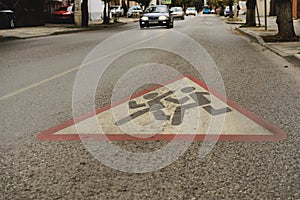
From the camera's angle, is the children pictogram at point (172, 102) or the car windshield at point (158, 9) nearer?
the children pictogram at point (172, 102)

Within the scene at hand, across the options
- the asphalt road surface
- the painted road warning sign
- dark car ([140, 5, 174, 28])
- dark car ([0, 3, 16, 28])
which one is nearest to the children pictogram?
the painted road warning sign

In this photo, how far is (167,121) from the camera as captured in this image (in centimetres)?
486

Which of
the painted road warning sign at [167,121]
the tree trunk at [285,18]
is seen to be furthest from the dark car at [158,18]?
the painted road warning sign at [167,121]

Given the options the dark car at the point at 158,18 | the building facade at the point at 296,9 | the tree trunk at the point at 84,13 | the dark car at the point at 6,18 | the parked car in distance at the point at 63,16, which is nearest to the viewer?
the dark car at the point at 6,18

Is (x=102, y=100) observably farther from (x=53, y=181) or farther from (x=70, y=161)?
(x=53, y=181)

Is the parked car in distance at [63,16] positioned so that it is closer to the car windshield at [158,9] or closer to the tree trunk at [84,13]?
the tree trunk at [84,13]

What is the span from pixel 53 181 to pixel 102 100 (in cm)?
297

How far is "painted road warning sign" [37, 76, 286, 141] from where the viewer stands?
172 inches

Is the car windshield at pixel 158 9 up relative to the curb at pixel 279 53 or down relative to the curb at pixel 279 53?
up

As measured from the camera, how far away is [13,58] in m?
12.8

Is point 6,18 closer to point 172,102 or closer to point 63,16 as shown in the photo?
point 63,16

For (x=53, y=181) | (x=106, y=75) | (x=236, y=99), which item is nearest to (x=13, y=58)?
(x=106, y=75)

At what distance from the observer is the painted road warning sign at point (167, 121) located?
4379 millimetres

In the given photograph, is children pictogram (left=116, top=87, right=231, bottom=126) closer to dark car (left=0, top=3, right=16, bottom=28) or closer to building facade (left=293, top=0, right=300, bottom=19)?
dark car (left=0, top=3, right=16, bottom=28)
